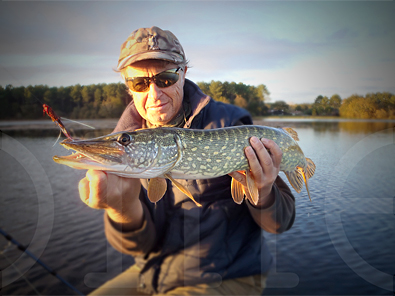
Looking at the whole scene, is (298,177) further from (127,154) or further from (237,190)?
(127,154)

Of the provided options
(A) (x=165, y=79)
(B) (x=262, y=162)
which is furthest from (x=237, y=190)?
(A) (x=165, y=79)

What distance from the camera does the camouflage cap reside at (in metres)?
1.56

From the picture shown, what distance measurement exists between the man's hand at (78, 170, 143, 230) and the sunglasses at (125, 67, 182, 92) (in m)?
0.72

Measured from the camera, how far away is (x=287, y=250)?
3553 mm

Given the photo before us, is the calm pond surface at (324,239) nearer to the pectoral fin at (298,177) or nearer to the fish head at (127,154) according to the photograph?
the pectoral fin at (298,177)

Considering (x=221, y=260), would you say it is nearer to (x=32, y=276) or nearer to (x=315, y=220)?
(x=315, y=220)

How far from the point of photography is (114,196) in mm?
1230

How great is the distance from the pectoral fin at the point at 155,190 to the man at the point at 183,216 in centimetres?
27

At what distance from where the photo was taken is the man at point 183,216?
1.60m

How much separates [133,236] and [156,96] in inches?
42.0

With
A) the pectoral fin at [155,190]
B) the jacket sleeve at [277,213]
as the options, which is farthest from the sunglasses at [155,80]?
the jacket sleeve at [277,213]

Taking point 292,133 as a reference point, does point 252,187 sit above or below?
below

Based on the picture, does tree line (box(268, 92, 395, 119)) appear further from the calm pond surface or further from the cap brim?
the cap brim

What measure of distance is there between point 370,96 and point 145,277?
387 cm
